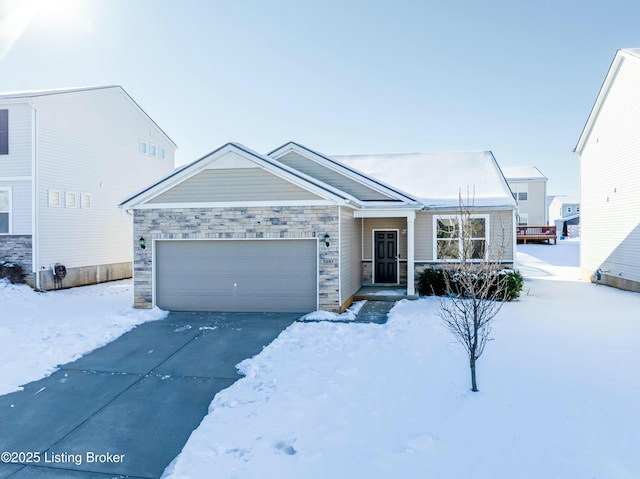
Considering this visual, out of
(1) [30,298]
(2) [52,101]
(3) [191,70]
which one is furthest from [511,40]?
(1) [30,298]

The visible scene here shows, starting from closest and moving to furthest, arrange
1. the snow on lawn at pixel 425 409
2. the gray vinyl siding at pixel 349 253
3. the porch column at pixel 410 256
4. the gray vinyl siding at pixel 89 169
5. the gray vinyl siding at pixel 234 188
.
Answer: the snow on lawn at pixel 425 409 < the gray vinyl siding at pixel 234 188 < the gray vinyl siding at pixel 349 253 < the porch column at pixel 410 256 < the gray vinyl siding at pixel 89 169

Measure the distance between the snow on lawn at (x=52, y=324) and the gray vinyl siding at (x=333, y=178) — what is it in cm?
647

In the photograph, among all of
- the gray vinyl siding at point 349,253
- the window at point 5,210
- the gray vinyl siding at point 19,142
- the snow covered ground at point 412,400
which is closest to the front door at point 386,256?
the gray vinyl siding at point 349,253

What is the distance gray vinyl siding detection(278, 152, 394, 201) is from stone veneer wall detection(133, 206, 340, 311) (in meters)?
2.76

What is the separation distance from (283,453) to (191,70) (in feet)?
50.2

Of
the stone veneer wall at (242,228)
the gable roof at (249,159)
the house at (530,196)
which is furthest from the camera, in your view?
the house at (530,196)

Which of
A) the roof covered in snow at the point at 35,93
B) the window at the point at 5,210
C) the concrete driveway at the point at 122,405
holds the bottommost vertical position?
the concrete driveway at the point at 122,405

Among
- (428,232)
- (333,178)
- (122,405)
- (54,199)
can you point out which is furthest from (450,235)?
(54,199)

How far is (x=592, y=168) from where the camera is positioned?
55.2 feet

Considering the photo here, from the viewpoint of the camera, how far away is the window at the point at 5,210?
14555 mm

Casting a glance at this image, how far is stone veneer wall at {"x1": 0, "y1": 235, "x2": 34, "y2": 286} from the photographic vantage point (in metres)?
14.4

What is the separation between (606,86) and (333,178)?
36.9ft

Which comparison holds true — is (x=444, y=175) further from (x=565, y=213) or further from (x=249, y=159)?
(x=565, y=213)

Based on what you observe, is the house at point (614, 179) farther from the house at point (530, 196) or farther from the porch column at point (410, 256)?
the house at point (530, 196)
